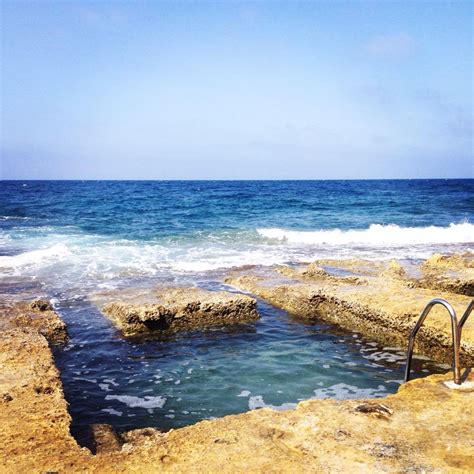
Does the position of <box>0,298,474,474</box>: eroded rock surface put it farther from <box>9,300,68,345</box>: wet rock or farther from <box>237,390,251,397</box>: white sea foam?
<box>9,300,68,345</box>: wet rock

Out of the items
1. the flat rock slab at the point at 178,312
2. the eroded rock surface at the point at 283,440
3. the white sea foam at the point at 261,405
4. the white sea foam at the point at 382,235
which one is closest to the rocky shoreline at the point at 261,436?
the eroded rock surface at the point at 283,440

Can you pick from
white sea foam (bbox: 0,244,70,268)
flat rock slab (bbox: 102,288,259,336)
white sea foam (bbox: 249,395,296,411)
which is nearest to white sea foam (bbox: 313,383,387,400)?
white sea foam (bbox: 249,395,296,411)

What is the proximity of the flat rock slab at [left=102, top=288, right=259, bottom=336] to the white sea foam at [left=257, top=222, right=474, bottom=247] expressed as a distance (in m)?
12.1

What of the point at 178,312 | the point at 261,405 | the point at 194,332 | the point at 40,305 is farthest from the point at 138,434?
the point at 40,305

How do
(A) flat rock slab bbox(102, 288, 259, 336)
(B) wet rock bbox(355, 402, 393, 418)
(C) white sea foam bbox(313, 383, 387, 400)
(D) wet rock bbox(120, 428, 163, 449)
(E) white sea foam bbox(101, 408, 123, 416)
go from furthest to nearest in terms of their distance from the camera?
(A) flat rock slab bbox(102, 288, 259, 336) → (C) white sea foam bbox(313, 383, 387, 400) → (E) white sea foam bbox(101, 408, 123, 416) → (D) wet rock bbox(120, 428, 163, 449) → (B) wet rock bbox(355, 402, 393, 418)

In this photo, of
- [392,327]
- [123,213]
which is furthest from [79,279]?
[123,213]

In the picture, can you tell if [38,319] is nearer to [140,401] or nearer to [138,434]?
[140,401]

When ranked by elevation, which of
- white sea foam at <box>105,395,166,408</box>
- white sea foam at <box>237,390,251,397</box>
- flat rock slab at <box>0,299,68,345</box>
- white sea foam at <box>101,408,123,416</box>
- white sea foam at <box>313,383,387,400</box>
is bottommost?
white sea foam at <box>101,408,123,416</box>

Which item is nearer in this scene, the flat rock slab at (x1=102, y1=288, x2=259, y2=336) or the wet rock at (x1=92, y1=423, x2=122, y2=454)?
the wet rock at (x1=92, y1=423, x2=122, y2=454)

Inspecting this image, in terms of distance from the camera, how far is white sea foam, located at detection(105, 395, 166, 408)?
18.5 feet

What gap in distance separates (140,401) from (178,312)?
8.67ft

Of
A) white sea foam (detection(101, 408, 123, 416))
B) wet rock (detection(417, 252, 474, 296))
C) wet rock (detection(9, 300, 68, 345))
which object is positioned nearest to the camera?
white sea foam (detection(101, 408, 123, 416))

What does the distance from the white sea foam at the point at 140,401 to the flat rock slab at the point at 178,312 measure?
2.13 metres

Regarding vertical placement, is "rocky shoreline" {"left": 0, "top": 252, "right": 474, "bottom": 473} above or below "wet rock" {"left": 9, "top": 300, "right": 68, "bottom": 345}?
above
